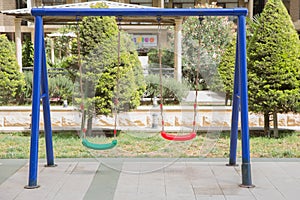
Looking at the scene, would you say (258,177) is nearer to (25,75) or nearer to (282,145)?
(282,145)

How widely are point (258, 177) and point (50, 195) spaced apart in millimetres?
2316

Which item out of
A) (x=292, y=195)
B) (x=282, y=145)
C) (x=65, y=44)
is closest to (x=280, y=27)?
(x=282, y=145)

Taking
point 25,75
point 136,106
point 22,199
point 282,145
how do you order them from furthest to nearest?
point 25,75 → point 136,106 → point 282,145 → point 22,199

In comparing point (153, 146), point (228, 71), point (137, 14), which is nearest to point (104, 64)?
point (153, 146)

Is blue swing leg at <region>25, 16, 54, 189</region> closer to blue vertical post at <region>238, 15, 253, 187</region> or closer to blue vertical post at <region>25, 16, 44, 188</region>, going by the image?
blue vertical post at <region>25, 16, 44, 188</region>

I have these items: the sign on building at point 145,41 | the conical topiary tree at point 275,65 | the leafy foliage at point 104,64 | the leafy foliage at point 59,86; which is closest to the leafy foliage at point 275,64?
the conical topiary tree at point 275,65

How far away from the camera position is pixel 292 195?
4512mm

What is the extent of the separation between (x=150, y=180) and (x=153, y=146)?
9.04 ft

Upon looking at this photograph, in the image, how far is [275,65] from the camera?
7883 millimetres

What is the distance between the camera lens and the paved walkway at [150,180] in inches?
178

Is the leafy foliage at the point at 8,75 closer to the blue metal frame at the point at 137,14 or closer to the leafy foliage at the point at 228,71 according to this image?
the leafy foliage at the point at 228,71

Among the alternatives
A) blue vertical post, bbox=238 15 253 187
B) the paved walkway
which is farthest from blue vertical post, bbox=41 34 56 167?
blue vertical post, bbox=238 15 253 187

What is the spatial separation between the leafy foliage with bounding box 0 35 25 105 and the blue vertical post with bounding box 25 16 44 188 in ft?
18.5

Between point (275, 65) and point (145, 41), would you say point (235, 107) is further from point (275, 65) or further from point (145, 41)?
point (145, 41)
